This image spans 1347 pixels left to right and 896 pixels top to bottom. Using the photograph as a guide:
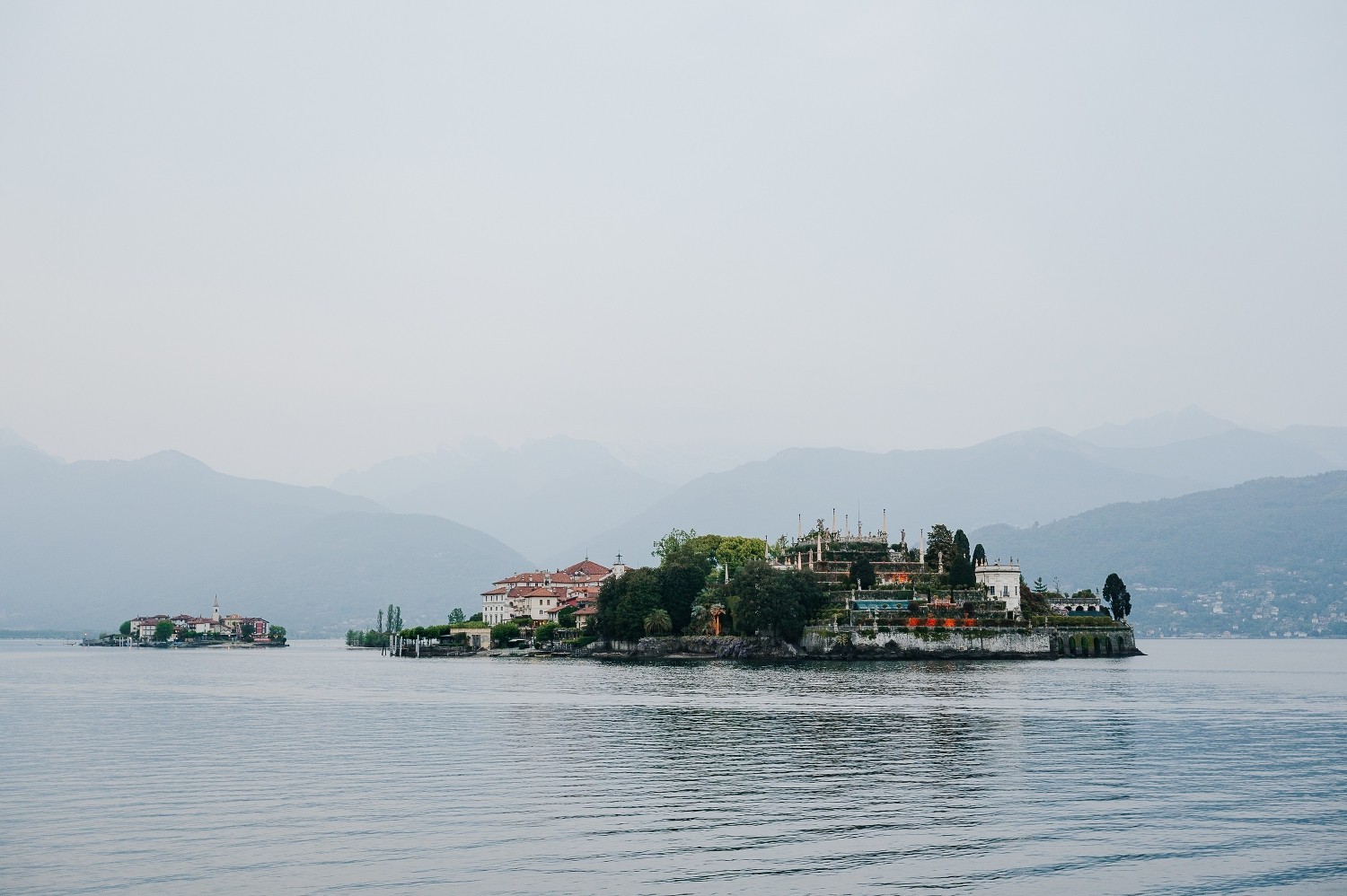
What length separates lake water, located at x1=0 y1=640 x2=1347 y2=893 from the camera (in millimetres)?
29969

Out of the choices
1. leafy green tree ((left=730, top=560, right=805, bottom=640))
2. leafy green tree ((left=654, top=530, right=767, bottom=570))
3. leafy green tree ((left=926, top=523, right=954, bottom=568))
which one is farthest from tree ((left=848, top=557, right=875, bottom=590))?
leafy green tree ((left=654, top=530, right=767, bottom=570))

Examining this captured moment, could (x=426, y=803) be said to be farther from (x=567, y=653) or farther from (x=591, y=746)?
(x=567, y=653)

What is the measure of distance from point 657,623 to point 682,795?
121 metres

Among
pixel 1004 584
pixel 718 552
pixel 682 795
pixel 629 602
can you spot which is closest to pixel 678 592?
pixel 629 602

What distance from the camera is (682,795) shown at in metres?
40.5

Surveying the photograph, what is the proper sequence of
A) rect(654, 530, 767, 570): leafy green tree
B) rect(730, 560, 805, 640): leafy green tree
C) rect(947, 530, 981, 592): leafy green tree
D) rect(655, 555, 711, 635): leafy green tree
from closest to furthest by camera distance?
rect(730, 560, 805, 640): leafy green tree → rect(947, 530, 981, 592): leafy green tree → rect(655, 555, 711, 635): leafy green tree → rect(654, 530, 767, 570): leafy green tree

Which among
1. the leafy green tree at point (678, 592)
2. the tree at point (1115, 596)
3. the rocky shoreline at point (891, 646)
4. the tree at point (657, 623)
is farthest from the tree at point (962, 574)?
the tree at point (657, 623)

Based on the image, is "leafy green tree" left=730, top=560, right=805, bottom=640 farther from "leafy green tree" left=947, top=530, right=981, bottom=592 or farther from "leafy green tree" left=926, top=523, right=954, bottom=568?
"leafy green tree" left=926, top=523, right=954, bottom=568

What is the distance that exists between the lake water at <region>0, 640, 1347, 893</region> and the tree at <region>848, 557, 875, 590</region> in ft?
243

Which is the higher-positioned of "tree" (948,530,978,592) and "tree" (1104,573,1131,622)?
"tree" (948,530,978,592)

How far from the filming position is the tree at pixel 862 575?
158m

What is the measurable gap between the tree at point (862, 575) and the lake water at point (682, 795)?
7420 cm

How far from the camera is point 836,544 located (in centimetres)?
17038

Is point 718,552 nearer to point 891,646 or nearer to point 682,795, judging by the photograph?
A: point 891,646
